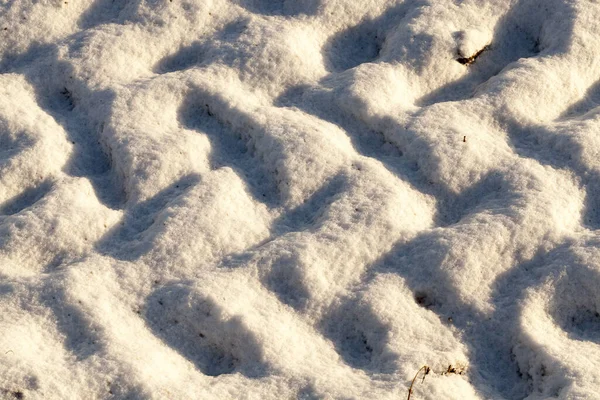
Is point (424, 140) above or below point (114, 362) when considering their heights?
above

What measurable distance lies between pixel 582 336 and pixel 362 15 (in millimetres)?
1759

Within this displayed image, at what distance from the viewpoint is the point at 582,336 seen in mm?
2396

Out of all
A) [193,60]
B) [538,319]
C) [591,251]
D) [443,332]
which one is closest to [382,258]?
[443,332]

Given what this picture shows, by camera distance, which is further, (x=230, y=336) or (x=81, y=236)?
(x=81, y=236)

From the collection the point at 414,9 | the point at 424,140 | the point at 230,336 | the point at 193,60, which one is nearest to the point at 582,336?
the point at 424,140

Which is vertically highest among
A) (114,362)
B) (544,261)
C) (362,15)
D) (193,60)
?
(362,15)

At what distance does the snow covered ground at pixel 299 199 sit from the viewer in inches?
90.1

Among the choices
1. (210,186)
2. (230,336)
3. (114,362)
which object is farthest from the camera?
(210,186)

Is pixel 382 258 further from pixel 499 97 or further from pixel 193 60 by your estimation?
pixel 193 60

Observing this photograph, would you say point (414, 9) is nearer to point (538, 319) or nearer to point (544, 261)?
point (544, 261)

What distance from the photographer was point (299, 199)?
2.76 meters

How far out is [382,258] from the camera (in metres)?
2.58

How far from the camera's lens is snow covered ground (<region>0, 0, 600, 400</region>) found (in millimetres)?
2289

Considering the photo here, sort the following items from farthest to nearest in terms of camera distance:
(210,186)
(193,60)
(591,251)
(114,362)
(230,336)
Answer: (193,60)
(210,186)
(591,251)
(230,336)
(114,362)
